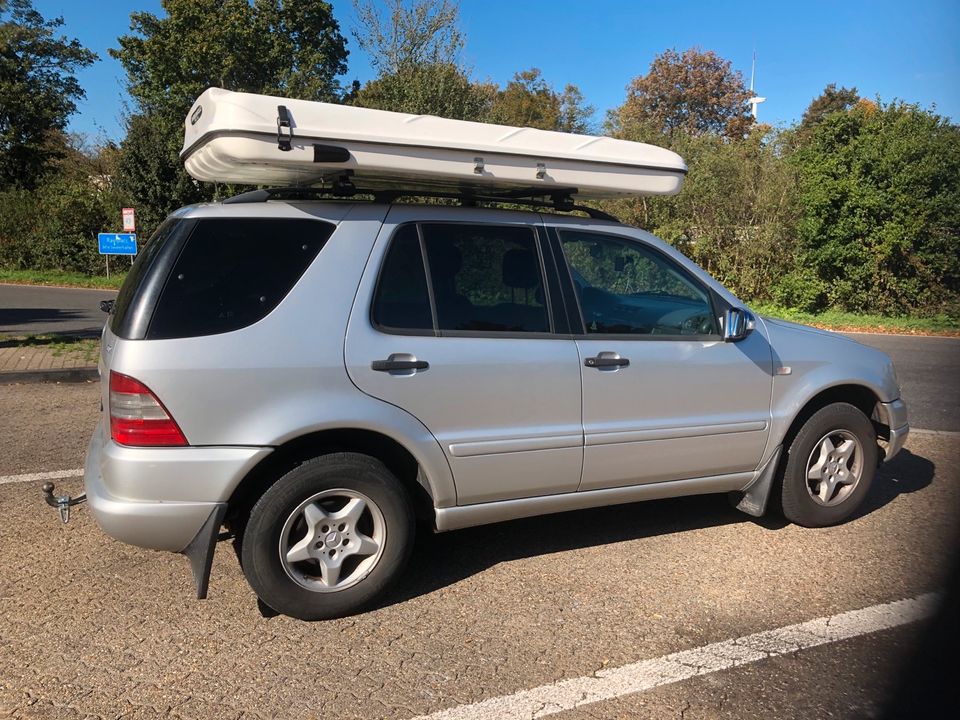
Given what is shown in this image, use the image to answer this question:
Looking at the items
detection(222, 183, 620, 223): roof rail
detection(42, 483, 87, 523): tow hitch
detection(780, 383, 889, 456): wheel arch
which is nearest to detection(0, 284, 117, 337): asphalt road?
detection(42, 483, 87, 523): tow hitch

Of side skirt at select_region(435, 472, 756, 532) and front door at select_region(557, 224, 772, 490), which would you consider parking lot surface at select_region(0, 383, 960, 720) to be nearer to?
side skirt at select_region(435, 472, 756, 532)

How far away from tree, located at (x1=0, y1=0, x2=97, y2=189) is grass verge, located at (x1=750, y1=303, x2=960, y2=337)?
3447 cm

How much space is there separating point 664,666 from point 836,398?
2.29 metres

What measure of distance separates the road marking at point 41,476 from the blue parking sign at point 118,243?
20.6 m

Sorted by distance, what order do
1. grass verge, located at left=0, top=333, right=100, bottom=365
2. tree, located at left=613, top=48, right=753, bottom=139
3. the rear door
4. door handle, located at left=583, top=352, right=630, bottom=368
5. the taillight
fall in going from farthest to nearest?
1. tree, located at left=613, top=48, right=753, bottom=139
2. grass verge, located at left=0, top=333, right=100, bottom=365
3. door handle, located at left=583, top=352, right=630, bottom=368
4. the rear door
5. the taillight

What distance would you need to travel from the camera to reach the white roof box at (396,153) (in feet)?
10.3

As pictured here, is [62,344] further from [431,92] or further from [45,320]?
[431,92]

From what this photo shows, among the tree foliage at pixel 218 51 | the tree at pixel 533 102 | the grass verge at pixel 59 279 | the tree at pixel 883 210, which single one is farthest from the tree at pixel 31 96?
the tree at pixel 883 210

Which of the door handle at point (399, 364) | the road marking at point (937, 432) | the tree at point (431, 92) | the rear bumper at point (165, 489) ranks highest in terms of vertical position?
the tree at point (431, 92)

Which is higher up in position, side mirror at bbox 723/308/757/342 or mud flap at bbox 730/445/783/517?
side mirror at bbox 723/308/757/342

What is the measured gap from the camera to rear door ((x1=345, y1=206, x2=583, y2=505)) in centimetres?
339

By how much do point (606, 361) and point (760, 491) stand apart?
136 centimetres

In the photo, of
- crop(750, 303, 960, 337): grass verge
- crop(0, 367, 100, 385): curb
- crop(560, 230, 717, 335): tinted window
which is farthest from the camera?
crop(750, 303, 960, 337): grass verge

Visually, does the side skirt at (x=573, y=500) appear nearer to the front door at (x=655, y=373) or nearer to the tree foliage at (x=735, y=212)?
the front door at (x=655, y=373)
